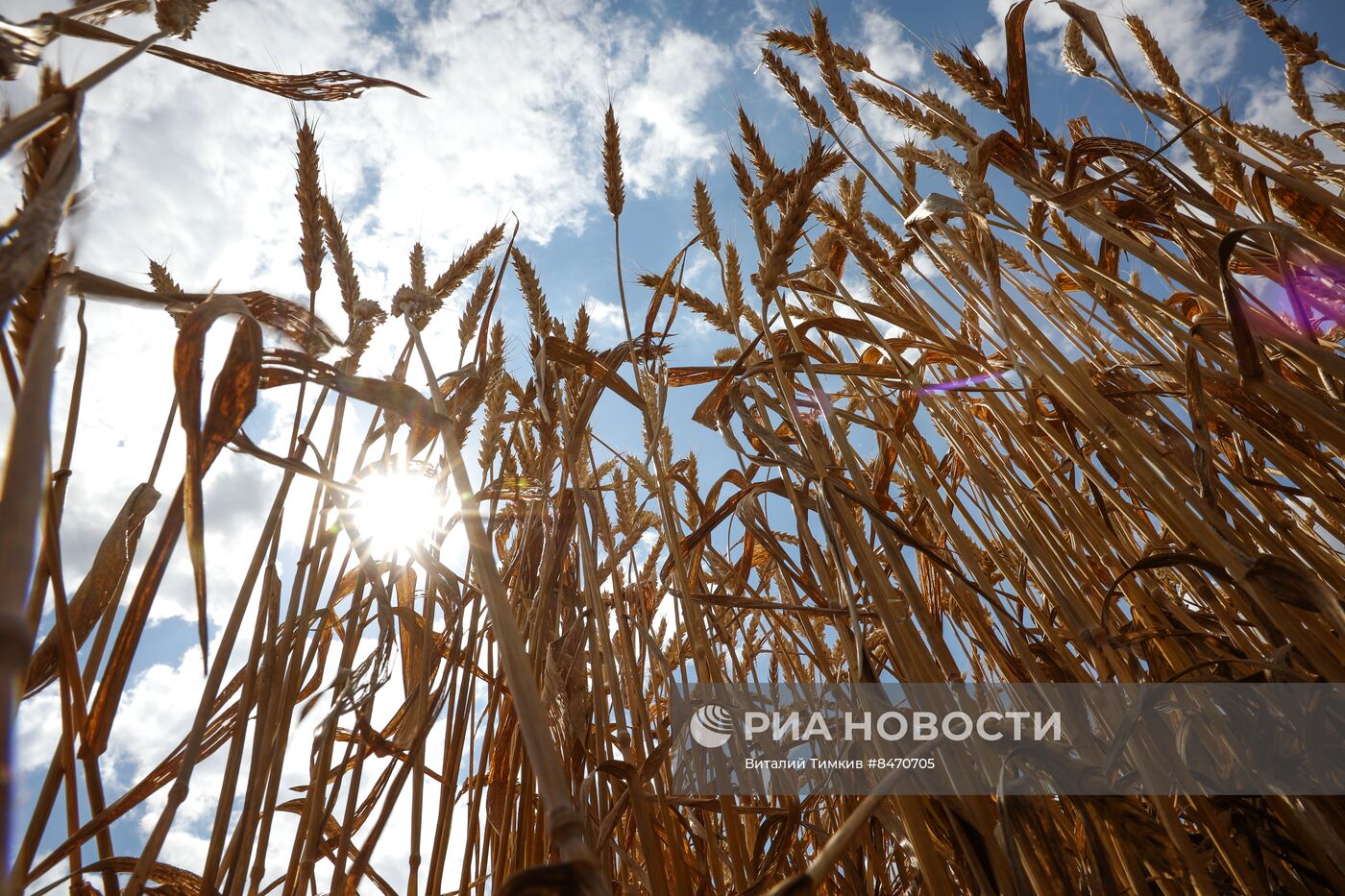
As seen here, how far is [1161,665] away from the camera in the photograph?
104 cm

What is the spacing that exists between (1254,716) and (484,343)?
1.10 meters

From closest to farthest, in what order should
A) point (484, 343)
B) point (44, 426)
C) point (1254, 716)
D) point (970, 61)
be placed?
point (44, 426) → point (1254, 716) → point (484, 343) → point (970, 61)

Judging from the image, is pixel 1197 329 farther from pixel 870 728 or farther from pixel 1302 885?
pixel 870 728

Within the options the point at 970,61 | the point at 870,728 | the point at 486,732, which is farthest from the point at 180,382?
the point at 970,61

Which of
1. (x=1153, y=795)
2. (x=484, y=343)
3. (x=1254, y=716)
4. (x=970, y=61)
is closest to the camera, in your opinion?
(x=1153, y=795)

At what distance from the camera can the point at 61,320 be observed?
316mm

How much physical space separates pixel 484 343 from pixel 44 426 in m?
0.75

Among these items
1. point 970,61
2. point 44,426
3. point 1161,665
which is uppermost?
point 970,61

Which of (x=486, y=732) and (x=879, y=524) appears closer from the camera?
(x=879, y=524)

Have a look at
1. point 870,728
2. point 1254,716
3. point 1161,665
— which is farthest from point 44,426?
point 1161,665

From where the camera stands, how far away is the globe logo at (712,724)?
1.16m

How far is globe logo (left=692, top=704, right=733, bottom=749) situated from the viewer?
1.16 metres

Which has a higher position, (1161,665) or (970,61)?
(970,61)

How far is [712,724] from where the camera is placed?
1159 millimetres
